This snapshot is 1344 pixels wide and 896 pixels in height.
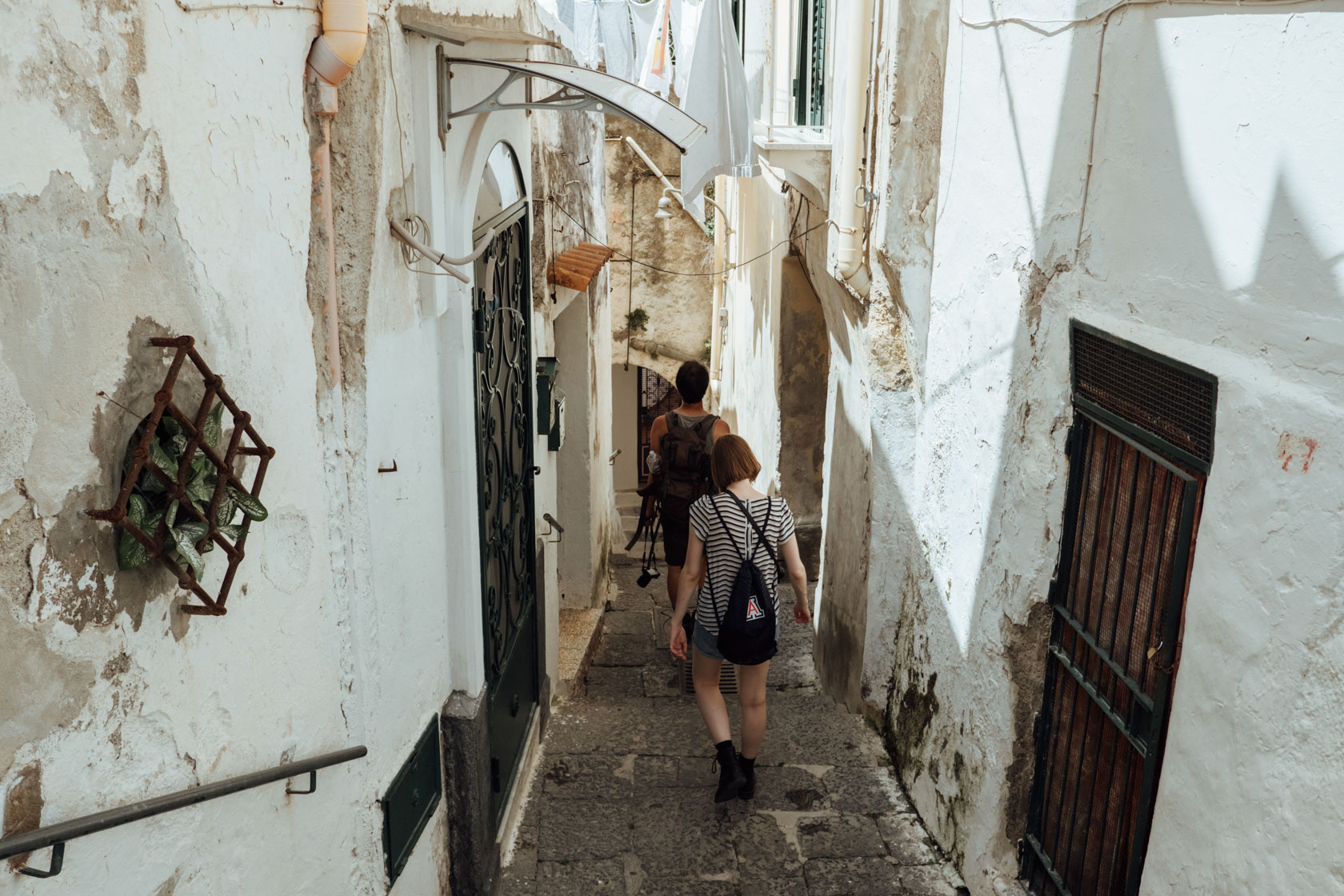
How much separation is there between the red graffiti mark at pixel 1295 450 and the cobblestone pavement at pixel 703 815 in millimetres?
2446

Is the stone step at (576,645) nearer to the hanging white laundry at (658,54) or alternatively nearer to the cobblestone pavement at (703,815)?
the cobblestone pavement at (703,815)

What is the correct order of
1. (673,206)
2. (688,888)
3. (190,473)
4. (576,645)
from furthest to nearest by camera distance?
(673,206), (576,645), (688,888), (190,473)

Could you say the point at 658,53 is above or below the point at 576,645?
above

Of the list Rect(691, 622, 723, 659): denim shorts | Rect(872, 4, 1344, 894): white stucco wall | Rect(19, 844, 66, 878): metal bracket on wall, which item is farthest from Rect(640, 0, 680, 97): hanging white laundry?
Rect(19, 844, 66, 878): metal bracket on wall

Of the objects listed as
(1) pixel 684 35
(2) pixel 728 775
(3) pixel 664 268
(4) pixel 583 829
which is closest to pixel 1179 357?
(2) pixel 728 775

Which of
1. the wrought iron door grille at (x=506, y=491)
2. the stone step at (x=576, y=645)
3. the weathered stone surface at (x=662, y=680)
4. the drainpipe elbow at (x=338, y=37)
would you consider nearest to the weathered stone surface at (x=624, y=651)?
the stone step at (x=576, y=645)

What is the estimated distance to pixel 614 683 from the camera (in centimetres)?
639

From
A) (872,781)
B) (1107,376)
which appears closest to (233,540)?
(1107,376)

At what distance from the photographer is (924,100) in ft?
16.0

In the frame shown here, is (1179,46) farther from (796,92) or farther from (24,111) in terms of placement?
(796,92)

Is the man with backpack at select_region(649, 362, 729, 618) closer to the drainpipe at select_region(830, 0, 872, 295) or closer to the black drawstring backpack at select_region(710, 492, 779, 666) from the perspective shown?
the drainpipe at select_region(830, 0, 872, 295)

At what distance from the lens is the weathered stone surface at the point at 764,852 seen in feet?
14.0

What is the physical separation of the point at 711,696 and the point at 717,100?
3406mm

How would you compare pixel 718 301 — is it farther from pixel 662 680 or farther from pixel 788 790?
pixel 788 790
